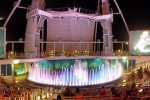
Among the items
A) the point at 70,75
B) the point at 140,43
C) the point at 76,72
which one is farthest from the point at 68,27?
the point at 70,75

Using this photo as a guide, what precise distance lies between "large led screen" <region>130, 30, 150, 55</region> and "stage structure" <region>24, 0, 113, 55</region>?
406 centimetres

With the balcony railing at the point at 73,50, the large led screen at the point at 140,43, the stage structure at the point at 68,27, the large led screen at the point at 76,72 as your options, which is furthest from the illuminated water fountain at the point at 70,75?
the stage structure at the point at 68,27

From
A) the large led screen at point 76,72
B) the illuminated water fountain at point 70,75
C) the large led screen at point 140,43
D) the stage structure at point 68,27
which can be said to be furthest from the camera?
the stage structure at point 68,27

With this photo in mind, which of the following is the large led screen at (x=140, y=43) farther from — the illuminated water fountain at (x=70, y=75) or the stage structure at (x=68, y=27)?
the stage structure at (x=68, y=27)

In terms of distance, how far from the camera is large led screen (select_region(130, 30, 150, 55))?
43906 millimetres

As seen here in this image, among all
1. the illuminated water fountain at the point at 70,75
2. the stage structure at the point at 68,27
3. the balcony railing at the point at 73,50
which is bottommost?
the illuminated water fountain at the point at 70,75

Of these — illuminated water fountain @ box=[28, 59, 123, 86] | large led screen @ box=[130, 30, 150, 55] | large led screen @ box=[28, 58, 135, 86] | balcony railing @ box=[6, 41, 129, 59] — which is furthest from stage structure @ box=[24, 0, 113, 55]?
illuminated water fountain @ box=[28, 59, 123, 86]

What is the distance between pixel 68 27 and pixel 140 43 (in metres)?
11.6

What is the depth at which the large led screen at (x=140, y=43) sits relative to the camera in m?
43.9

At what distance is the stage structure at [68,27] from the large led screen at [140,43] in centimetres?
406

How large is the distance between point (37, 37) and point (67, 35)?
625cm

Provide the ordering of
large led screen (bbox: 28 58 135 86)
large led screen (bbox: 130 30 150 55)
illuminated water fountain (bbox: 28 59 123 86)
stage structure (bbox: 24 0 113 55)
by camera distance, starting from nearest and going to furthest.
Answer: illuminated water fountain (bbox: 28 59 123 86), large led screen (bbox: 28 58 135 86), large led screen (bbox: 130 30 150 55), stage structure (bbox: 24 0 113 55)

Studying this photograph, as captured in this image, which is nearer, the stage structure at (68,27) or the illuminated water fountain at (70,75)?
the illuminated water fountain at (70,75)

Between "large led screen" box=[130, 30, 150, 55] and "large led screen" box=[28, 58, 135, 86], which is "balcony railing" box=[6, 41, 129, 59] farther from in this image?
"large led screen" box=[130, 30, 150, 55]
